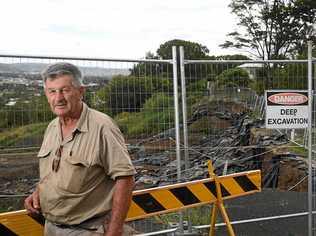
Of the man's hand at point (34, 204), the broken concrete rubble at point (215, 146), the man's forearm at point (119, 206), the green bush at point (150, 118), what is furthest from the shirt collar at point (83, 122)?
the broken concrete rubble at point (215, 146)

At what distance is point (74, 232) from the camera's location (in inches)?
114

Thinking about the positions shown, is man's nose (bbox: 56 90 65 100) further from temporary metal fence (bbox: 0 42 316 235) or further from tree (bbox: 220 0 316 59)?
tree (bbox: 220 0 316 59)

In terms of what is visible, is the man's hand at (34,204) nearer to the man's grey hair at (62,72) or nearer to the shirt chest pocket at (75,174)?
the shirt chest pocket at (75,174)

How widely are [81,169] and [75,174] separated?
0.16ft

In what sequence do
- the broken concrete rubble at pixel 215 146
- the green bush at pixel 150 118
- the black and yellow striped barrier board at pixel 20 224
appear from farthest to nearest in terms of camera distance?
the broken concrete rubble at pixel 215 146 → the green bush at pixel 150 118 → the black and yellow striped barrier board at pixel 20 224

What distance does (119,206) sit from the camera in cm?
278

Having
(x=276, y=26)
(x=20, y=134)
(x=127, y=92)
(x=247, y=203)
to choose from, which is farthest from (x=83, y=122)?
(x=276, y=26)

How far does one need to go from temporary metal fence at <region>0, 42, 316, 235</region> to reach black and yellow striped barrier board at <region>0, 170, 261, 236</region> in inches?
37.0

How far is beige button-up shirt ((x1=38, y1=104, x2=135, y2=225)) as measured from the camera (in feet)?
9.09

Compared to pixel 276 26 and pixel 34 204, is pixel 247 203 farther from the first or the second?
pixel 276 26

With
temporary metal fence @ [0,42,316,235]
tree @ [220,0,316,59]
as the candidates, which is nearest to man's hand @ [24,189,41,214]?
temporary metal fence @ [0,42,316,235]

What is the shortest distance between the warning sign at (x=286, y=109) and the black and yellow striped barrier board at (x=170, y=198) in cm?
100

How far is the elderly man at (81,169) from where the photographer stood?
9.10ft

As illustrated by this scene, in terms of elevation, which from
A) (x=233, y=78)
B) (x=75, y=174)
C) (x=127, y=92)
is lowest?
(x=75, y=174)
